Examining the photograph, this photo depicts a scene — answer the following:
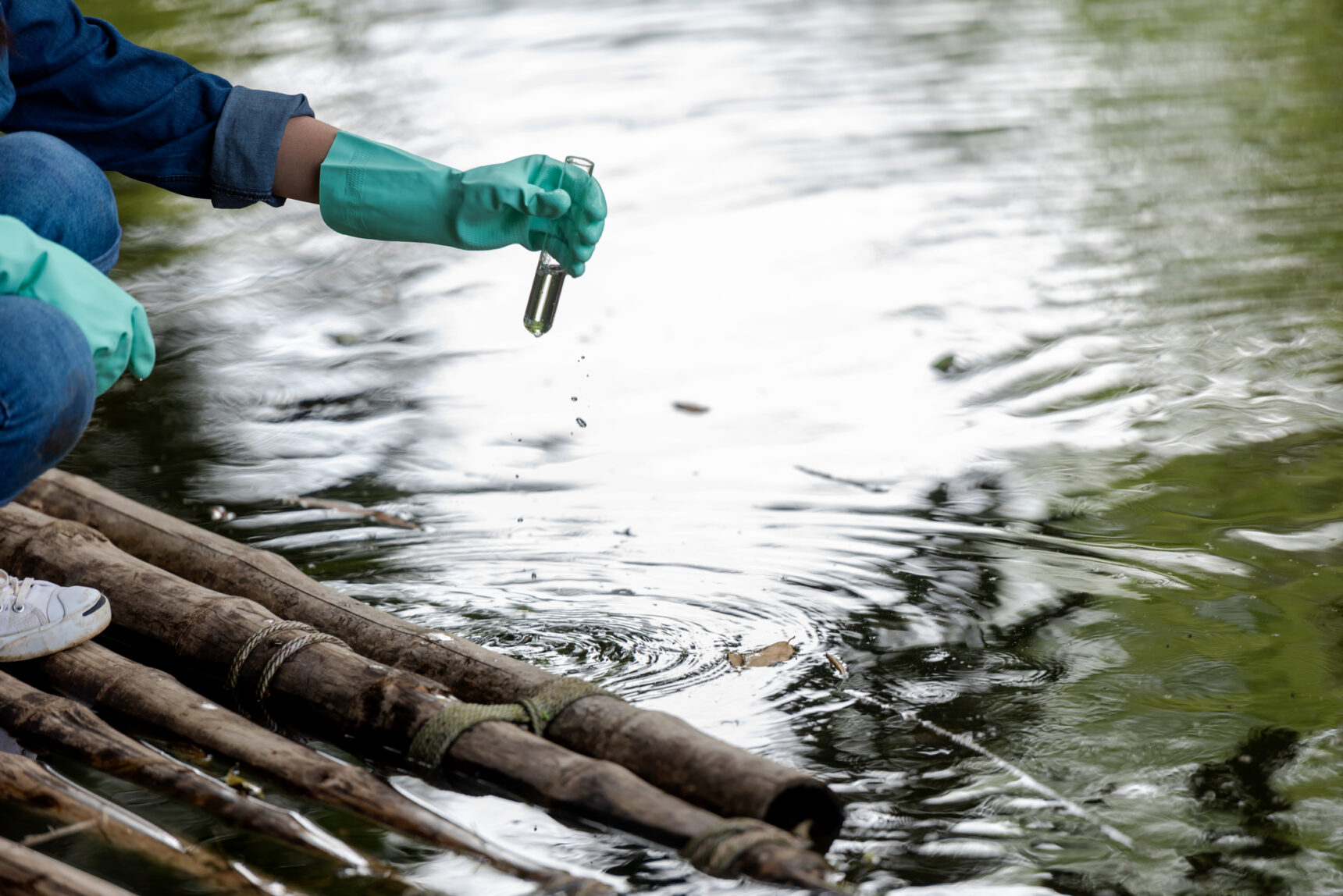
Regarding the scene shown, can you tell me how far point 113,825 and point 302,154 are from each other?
3.46 feet

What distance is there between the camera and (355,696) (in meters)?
1.91

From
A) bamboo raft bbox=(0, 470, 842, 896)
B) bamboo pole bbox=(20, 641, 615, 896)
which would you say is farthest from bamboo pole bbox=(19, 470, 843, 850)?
bamboo pole bbox=(20, 641, 615, 896)

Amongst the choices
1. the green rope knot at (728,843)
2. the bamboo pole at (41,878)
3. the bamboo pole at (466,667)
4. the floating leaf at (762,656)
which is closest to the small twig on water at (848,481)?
the floating leaf at (762,656)

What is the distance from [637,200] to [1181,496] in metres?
2.78

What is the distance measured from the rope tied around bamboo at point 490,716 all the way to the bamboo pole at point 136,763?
154mm

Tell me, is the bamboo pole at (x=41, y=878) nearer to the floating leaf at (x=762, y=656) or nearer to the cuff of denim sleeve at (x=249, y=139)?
the floating leaf at (x=762, y=656)

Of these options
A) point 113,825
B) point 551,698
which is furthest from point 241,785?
point 551,698

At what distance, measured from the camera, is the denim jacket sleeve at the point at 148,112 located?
2.14 metres

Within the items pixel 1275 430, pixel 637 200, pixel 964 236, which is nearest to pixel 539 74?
pixel 637 200

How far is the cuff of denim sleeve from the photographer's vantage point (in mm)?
2191

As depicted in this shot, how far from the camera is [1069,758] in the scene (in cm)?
189

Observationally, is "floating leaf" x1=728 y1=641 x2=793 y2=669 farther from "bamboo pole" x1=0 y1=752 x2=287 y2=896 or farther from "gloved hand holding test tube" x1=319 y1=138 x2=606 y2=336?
"bamboo pole" x1=0 y1=752 x2=287 y2=896

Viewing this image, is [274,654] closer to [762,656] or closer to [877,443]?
[762,656]

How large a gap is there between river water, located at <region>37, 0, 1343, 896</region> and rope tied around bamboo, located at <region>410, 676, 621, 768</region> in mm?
71
